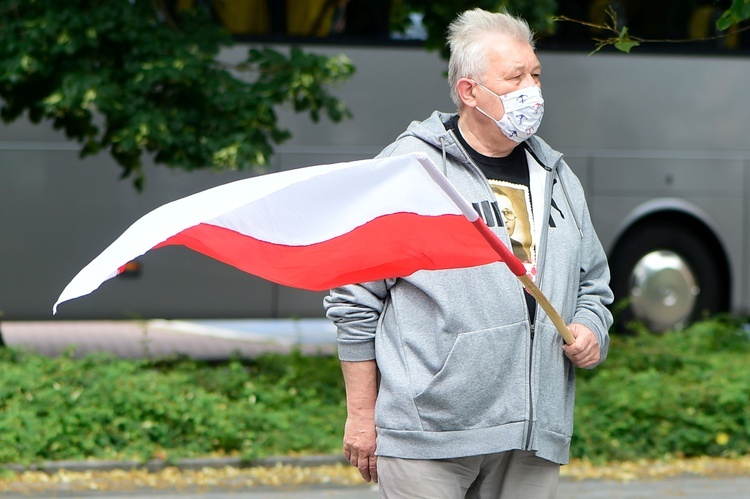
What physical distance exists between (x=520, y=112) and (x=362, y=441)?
0.94 m

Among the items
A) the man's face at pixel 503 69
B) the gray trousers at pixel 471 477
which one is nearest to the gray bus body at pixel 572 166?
the man's face at pixel 503 69

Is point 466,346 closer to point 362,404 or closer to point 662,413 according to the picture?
point 362,404

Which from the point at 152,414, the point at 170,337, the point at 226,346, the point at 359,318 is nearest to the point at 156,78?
the point at 152,414

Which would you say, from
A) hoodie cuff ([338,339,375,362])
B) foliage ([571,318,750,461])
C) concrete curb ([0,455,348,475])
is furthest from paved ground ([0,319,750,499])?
hoodie cuff ([338,339,375,362])

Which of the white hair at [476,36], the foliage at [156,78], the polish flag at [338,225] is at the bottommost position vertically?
the polish flag at [338,225]

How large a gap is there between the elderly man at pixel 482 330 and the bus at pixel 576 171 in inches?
301

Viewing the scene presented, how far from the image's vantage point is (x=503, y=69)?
3.21m

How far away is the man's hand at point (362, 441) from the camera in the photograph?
3.20 m

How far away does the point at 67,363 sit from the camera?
804 cm

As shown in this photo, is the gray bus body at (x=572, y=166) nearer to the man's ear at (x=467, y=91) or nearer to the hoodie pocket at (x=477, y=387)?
the man's ear at (x=467, y=91)

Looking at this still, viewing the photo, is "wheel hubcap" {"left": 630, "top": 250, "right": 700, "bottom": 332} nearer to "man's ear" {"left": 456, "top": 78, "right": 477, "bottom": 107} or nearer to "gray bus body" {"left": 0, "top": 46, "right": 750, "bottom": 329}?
"gray bus body" {"left": 0, "top": 46, "right": 750, "bottom": 329}

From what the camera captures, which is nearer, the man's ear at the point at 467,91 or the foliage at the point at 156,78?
the man's ear at the point at 467,91

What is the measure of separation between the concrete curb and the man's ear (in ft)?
12.8

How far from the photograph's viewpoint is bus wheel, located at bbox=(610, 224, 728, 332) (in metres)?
11.9
